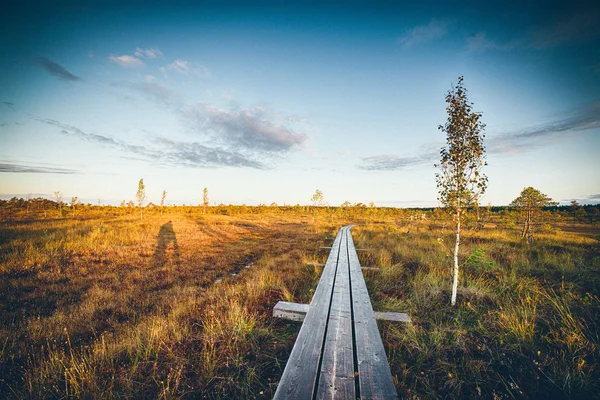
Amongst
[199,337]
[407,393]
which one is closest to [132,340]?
[199,337]

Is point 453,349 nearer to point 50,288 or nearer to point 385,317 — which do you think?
point 385,317

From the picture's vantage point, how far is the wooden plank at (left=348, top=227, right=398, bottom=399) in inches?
84.8

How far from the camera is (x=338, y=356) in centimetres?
271

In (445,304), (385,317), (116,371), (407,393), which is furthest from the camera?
(445,304)

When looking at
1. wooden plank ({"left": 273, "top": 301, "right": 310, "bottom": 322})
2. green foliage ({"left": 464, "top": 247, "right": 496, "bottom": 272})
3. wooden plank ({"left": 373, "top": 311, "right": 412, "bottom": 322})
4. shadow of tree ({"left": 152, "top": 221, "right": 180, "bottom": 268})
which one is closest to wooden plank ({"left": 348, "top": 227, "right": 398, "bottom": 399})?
wooden plank ({"left": 373, "top": 311, "right": 412, "bottom": 322})

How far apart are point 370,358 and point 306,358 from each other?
0.79 metres

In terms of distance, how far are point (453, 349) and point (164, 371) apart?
409cm

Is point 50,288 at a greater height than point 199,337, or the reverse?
point 199,337

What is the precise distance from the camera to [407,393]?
2438 millimetres

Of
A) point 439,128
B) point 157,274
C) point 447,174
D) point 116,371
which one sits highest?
point 439,128

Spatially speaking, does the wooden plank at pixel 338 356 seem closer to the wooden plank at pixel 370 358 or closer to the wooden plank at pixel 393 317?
the wooden plank at pixel 370 358

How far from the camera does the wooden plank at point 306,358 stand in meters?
2.16

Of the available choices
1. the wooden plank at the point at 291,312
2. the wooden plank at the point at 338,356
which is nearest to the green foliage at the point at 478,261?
the wooden plank at the point at 338,356

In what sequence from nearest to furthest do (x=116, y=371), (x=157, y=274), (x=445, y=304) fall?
(x=116, y=371), (x=445, y=304), (x=157, y=274)
